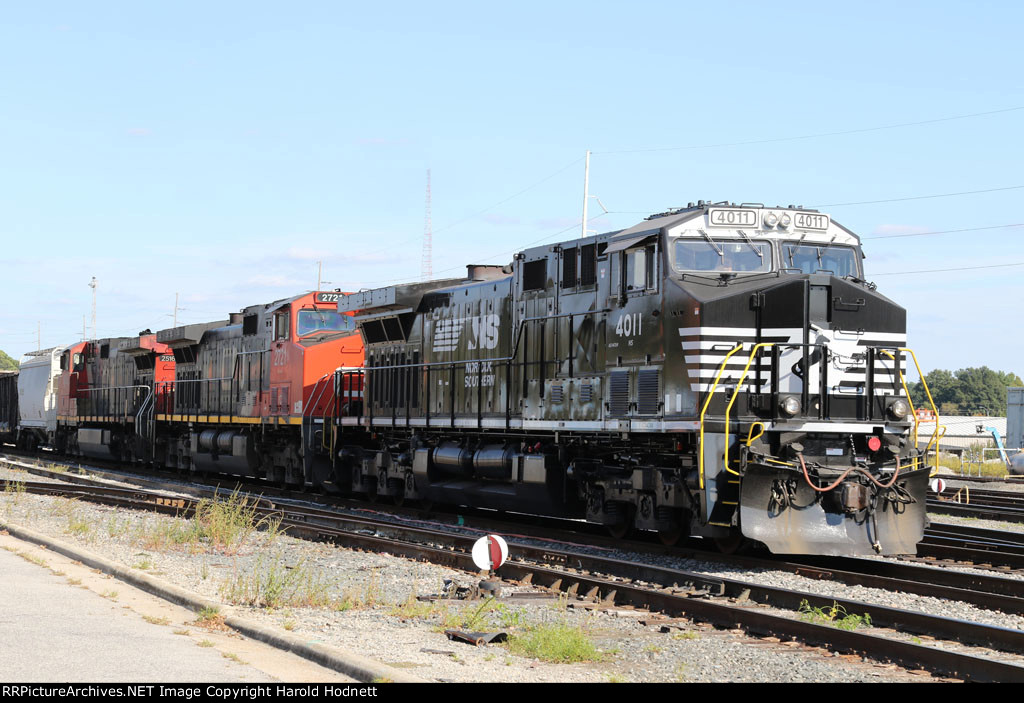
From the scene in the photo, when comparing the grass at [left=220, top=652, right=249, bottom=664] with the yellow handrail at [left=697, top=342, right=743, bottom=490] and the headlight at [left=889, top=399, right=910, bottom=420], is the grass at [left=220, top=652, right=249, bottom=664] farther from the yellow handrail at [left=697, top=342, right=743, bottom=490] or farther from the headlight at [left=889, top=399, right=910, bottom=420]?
the headlight at [left=889, top=399, right=910, bottom=420]

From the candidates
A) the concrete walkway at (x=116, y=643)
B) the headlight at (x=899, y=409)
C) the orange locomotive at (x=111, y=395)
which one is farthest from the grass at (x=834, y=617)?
the orange locomotive at (x=111, y=395)

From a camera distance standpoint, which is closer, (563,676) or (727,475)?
(563,676)

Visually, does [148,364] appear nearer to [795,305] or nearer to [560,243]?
[560,243]

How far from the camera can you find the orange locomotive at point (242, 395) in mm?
23562

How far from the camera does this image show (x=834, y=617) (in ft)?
32.4

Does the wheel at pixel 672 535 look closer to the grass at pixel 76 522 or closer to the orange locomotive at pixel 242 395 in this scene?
the grass at pixel 76 522

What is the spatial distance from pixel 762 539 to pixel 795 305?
2.66m

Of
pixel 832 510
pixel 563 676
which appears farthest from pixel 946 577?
pixel 563 676

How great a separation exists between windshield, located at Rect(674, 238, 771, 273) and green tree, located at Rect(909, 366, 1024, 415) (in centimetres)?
14468

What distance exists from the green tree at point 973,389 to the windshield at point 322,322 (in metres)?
137

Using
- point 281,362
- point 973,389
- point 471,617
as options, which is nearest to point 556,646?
point 471,617

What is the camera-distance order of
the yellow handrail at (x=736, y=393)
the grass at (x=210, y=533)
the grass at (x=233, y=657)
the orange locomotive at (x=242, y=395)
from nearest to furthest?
the grass at (x=233, y=657) → the yellow handrail at (x=736, y=393) → the grass at (x=210, y=533) → the orange locomotive at (x=242, y=395)

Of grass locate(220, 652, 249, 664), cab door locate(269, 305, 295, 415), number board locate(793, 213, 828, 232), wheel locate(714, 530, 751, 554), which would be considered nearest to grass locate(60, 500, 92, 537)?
cab door locate(269, 305, 295, 415)

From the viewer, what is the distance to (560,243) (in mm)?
15836
